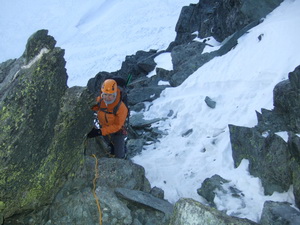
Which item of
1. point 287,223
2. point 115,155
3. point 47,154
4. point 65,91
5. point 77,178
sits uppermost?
point 65,91

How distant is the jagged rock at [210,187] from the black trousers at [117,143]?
2336 mm

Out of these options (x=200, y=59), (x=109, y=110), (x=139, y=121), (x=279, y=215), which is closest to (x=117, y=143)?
(x=109, y=110)

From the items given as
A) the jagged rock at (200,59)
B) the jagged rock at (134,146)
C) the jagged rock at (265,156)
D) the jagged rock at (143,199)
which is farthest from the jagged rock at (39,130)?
the jagged rock at (200,59)

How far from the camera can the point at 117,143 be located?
8789 mm

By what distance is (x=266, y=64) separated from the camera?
12594 millimetres

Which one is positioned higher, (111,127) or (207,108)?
(111,127)

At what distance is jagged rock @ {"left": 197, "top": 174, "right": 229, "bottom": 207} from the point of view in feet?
27.3

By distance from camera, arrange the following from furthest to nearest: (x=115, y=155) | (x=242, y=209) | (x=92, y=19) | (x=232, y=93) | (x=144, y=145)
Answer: (x=92, y=19) → (x=232, y=93) → (x=144, y=145) → (x=115, y=155) → (x=242, y=209)

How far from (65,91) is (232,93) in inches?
310

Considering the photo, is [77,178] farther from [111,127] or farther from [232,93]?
[232,93]

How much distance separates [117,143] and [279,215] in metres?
4.36

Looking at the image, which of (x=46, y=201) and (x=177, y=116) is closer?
(x=46, y=201)

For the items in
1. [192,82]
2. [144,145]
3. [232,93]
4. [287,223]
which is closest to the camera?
[287,223]

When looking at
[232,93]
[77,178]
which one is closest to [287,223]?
[77,178]
